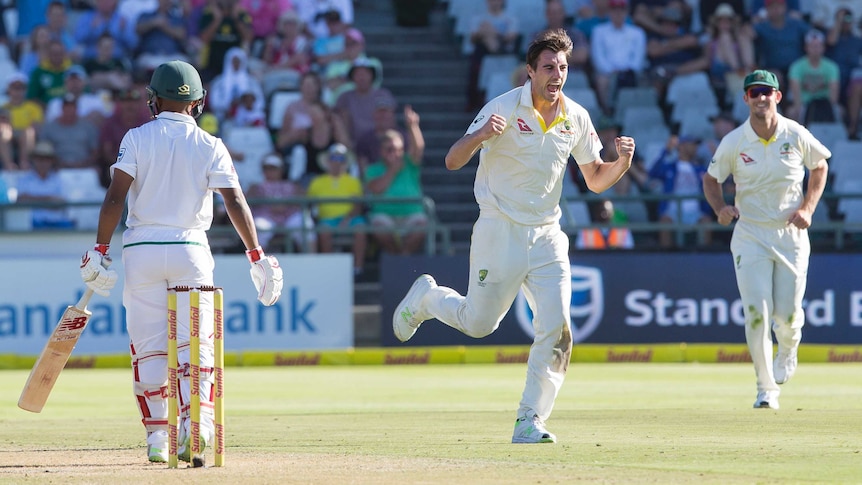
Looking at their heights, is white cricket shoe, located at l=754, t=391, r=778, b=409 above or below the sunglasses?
below

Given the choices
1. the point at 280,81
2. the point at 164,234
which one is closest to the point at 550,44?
the point at 164,234

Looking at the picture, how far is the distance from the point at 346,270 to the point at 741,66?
6.89 meters

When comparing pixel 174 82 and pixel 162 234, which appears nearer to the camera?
pixel 162 234

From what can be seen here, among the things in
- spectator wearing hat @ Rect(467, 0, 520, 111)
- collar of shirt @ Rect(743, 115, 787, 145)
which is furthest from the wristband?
spectator wearing hat @ Rect(467, 0, 520, 111)

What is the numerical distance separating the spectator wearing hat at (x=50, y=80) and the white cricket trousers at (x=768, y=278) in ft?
35.8

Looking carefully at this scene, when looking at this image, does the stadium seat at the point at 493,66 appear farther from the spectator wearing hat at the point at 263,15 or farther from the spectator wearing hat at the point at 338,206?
the spectator wearing hat at the point at 338,206

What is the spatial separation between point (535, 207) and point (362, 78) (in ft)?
36.3

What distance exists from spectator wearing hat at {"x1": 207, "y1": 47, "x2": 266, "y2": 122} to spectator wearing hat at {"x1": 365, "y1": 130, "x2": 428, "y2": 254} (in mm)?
2088

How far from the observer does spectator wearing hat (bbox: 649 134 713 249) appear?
17.9 metres

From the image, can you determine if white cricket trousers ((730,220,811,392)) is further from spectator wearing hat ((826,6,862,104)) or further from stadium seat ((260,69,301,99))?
spectator wearing hat ((826,6,862,104))

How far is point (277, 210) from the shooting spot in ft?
56.1

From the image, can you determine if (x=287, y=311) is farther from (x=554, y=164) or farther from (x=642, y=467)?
(x=642, y=467)

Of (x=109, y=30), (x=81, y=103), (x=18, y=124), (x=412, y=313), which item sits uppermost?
(x=109, y=30)

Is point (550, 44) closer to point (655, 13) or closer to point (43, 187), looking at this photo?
point (43, 187)
